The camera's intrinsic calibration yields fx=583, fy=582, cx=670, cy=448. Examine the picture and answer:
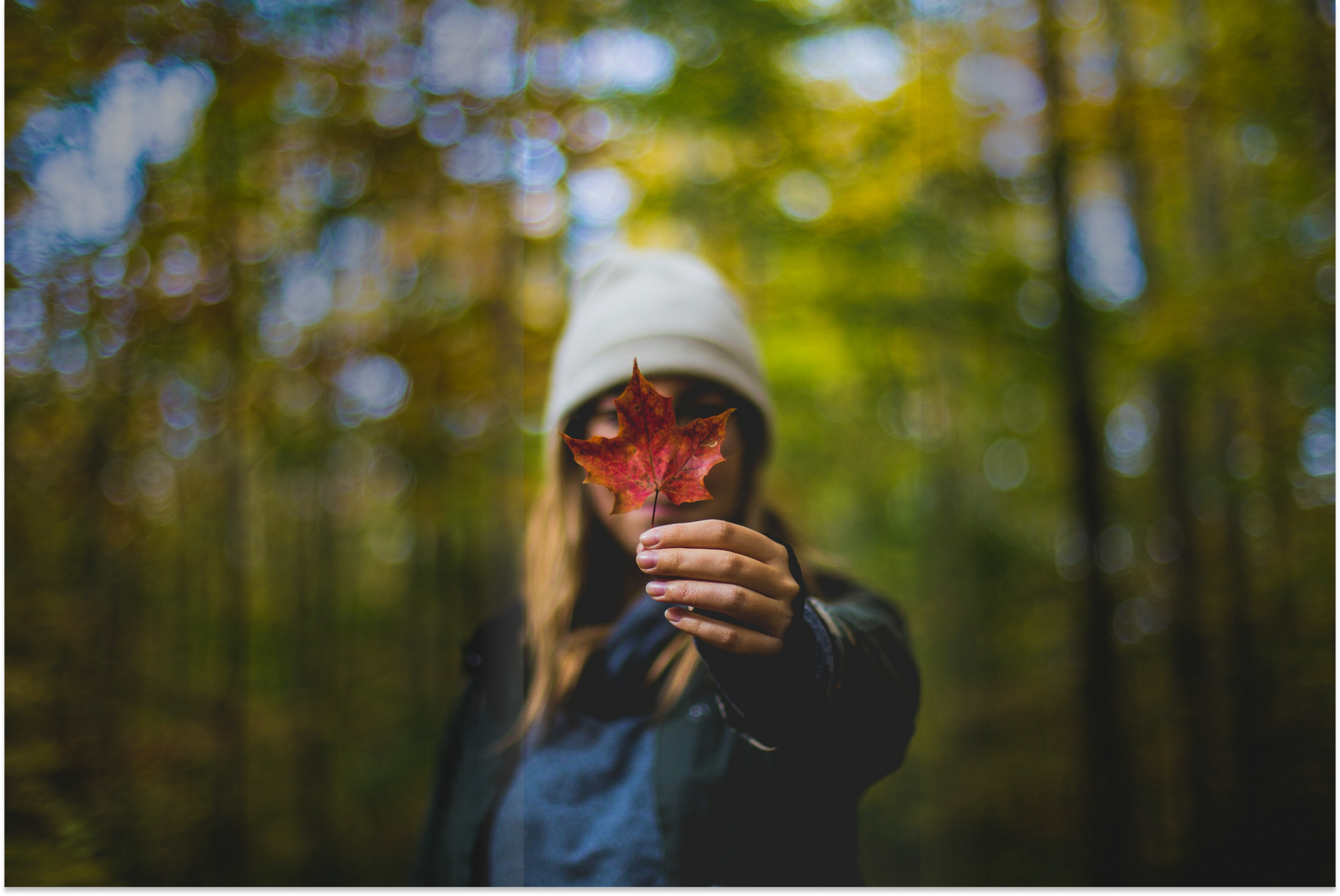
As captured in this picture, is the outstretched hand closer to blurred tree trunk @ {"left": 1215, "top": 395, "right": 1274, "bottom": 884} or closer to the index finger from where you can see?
the index finger

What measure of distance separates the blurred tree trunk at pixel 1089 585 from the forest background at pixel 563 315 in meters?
0.02

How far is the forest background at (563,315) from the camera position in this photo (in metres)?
1.62

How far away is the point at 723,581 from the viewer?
0.58 meters

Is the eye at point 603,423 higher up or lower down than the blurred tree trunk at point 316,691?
higher up

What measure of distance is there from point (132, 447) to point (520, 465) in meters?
1.30

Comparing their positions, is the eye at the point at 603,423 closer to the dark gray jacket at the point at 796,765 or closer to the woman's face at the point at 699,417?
the woman's face at the point at 699,417

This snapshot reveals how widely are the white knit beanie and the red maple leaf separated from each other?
0.63 ft

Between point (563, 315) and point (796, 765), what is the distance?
6.75 feet

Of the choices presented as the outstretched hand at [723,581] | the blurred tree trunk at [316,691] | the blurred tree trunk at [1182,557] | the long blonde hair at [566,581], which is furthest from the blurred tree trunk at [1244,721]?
the blurred tree trunk at [316,691]

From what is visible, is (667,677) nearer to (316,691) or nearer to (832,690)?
(832,690)

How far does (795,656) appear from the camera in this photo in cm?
64

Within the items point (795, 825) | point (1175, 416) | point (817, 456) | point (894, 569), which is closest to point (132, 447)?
point (795, 825)

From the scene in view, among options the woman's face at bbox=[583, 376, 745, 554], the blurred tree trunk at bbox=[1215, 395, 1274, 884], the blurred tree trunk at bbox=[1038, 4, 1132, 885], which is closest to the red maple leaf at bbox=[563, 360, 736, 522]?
the woman's face at bbox=[583, 376, 745, 554]

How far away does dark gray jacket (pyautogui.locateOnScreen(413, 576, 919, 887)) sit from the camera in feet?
2.36
